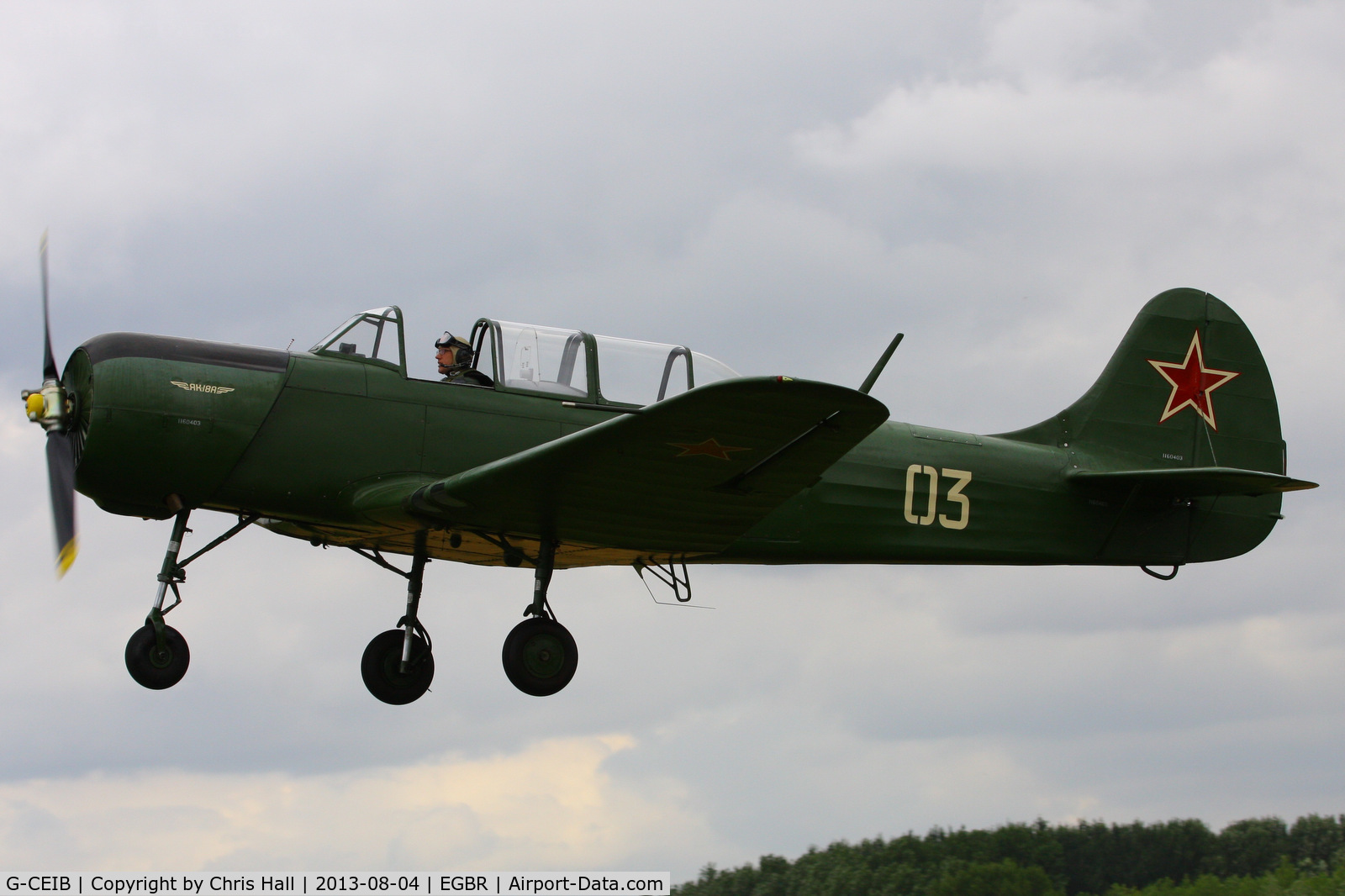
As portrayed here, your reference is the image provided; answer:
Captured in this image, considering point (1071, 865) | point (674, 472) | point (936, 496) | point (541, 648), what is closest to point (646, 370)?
point (674, 472)

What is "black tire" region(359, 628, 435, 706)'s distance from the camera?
34.6ft

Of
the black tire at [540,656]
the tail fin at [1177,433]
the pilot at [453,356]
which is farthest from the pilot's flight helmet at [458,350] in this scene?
the tail fin at [1177,433]

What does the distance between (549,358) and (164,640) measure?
10.5ft

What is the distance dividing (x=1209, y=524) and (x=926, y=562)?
2762 millimetres

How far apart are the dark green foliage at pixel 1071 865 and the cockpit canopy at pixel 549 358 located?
10.1m

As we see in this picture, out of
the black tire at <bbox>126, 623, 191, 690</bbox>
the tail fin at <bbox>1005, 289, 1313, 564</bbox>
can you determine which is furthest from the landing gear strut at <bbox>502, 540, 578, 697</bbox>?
the tail fin at <bbox>1005, 289, 1313, 564</bbox>

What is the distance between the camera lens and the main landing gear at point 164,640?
893cm

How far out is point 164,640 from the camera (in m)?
9.01

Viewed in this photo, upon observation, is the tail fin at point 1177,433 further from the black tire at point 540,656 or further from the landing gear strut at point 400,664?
the landing gear strut at point 400,664

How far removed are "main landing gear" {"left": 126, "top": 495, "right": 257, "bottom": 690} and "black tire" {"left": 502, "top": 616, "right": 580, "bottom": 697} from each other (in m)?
2.16

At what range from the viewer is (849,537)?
1081 centimetres

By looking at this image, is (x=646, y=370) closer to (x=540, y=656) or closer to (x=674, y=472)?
(x=674, y=472)

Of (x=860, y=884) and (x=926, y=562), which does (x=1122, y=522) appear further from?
(x=860, y=884)

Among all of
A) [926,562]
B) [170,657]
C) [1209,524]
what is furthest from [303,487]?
[1209,524]
